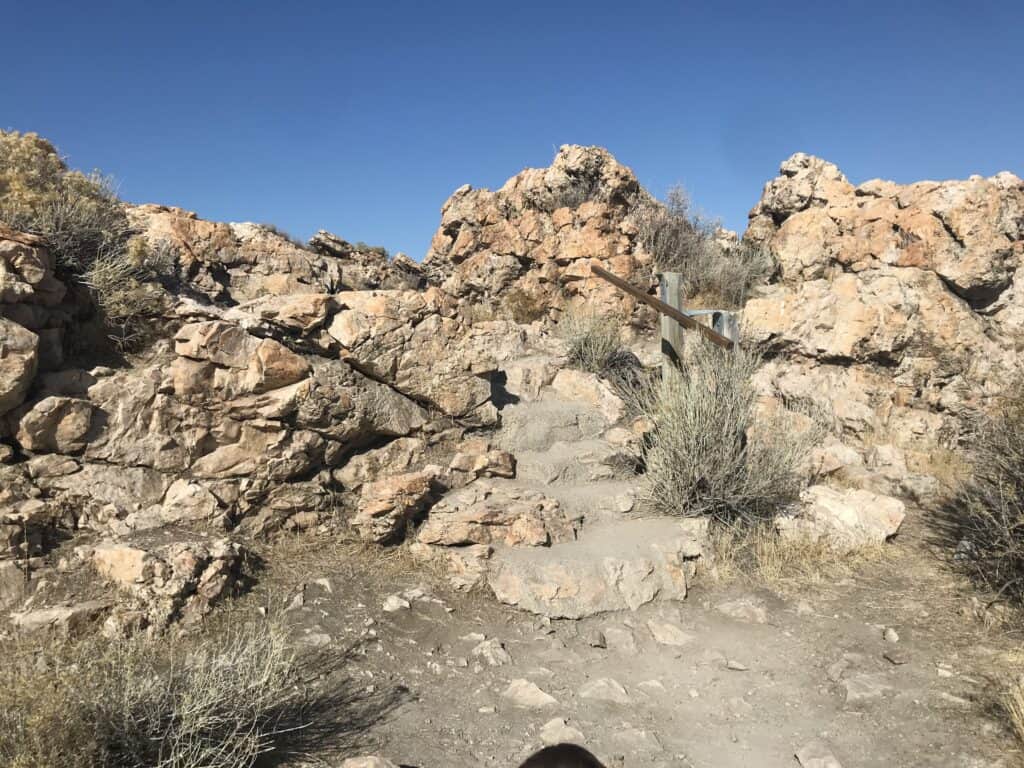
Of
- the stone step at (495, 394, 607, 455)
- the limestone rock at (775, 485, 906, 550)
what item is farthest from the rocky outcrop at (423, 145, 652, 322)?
the limestone rock at (775, 485, 906, 550)

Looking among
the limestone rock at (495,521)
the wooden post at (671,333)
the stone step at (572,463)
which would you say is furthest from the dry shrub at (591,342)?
the limestone rock at (495,521)

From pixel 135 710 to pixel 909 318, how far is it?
31.2 feet

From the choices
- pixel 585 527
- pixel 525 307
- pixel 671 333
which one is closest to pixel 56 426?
pixel 585 527

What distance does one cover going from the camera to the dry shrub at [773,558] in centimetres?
536

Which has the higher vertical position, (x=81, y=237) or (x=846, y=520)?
(x=81, y=237)

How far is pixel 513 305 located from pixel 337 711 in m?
7.72

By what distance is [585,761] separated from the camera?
6.91ft

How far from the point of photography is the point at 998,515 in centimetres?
536

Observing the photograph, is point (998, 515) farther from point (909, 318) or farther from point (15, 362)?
point (15, 362)

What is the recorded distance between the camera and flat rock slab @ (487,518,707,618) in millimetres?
4902

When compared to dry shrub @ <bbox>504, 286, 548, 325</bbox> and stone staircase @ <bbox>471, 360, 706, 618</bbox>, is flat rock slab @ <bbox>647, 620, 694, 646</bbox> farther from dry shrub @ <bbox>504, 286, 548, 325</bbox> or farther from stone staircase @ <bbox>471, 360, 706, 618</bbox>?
dry shrub @ <bbox>504, 286, 548, 325</bbox>

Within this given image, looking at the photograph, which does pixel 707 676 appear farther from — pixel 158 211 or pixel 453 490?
pixel 158 211

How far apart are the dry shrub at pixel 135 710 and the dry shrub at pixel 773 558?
376 cm

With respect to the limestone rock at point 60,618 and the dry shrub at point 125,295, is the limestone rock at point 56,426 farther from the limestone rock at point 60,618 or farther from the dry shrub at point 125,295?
the limestone rock at point 60,618
